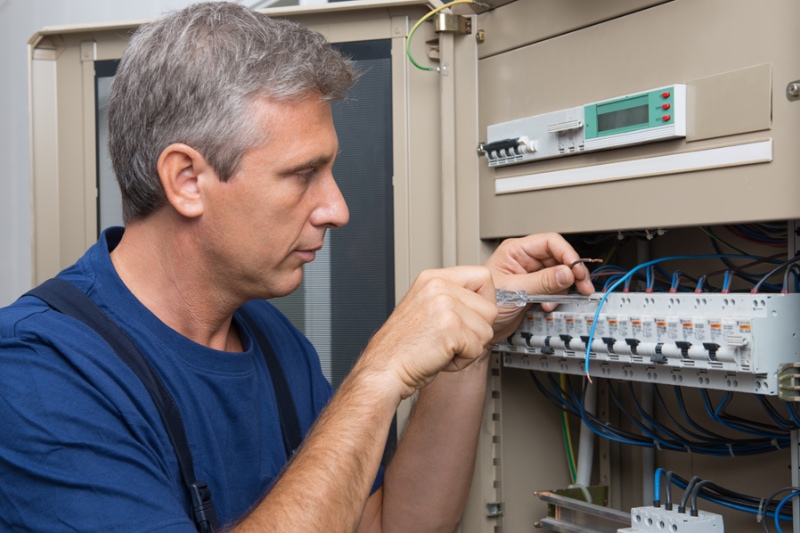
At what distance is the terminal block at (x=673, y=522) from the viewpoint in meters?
1.25

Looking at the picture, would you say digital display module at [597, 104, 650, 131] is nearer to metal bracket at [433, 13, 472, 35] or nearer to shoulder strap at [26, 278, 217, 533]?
metal bracket at [433, 13, 472, 35]

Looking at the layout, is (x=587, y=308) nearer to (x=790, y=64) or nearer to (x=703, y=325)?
(x=703, y=325)

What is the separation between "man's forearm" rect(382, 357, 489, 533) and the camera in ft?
4.65

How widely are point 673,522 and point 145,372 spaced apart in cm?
79

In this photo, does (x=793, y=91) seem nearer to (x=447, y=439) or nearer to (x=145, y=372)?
(x=447, y=439)

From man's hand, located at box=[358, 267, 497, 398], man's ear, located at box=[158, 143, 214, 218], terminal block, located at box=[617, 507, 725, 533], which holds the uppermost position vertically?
man's ear, located at box=[158, 143, 214, 218]

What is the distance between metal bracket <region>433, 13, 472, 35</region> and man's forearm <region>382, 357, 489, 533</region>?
63 cm

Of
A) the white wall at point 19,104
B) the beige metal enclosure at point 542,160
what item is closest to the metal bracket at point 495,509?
the beige metal enclosure at point 542,160

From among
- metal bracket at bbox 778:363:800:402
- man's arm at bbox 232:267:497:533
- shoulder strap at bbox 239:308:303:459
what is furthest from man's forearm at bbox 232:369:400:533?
metal bracket at bbox 778:363:800:402

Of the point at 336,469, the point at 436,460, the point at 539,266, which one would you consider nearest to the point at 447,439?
the point at 436,460

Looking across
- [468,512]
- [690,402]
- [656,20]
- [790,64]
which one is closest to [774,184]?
[790,64]

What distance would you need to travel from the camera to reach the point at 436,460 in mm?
1413

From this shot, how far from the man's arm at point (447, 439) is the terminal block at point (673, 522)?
0.30 metres

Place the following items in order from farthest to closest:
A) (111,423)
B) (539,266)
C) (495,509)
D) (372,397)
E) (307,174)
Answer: (495,509) < (539,266) < (307,174) < (372,397) < (111,423)
